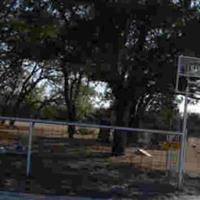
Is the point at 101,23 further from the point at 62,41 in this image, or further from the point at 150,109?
the point at 150,109

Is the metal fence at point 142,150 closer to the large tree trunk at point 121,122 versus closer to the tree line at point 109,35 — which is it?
the large tree trunk at point 121,122

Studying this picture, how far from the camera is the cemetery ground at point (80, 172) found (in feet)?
45.3

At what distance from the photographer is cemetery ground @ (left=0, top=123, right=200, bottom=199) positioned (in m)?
13.8

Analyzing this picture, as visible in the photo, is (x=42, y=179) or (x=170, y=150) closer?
(x=42, y=179)

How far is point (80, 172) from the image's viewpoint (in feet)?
52.7

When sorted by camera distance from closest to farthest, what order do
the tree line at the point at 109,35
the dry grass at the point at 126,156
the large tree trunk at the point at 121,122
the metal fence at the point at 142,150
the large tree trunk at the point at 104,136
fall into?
the metal fence at the point at 142,150 → the dry grass at the point at 126,156 → the tree line at the point at 109,35 → the large tree trunk at the point at 121,122 → the large tree trunk at the point at 104,136

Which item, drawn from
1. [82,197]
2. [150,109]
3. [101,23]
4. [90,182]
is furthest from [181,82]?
[150,109]

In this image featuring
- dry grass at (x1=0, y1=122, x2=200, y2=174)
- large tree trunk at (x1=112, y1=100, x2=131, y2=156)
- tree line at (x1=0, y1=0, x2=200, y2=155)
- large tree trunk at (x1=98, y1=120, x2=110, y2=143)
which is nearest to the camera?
dry grass at (x1=0, y1=122, x2=200, y2=174)

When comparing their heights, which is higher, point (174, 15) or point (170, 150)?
point (174, 15)

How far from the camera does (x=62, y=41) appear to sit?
19141 mm

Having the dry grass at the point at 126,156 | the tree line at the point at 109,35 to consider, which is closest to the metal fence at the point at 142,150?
the dry grass at the point at 126,156

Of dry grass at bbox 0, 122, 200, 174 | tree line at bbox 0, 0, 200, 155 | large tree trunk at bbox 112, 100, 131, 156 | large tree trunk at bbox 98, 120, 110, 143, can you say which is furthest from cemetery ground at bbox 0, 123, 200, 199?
large tree trunk at bbox 98, 120, 110, 143

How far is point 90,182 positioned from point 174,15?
19.3ft

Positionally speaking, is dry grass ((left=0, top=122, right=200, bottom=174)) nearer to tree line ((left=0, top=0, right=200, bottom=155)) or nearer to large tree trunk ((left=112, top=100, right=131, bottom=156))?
large tree trunk ((left=112, top=100, right=131, bottom=156))
